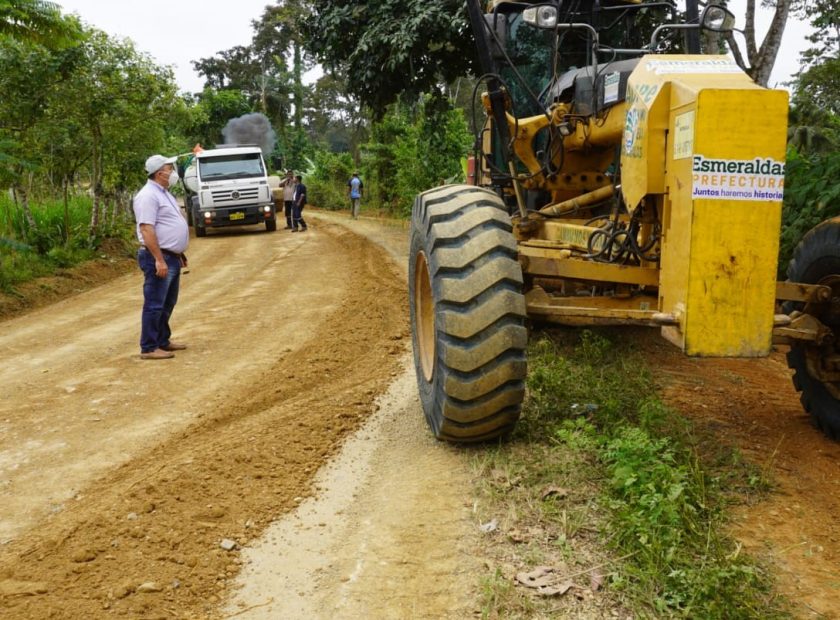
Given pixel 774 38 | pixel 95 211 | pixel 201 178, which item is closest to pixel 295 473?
pixel 774 38

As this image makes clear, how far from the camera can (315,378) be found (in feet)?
22.2

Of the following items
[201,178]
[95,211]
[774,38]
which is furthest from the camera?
[201,178]

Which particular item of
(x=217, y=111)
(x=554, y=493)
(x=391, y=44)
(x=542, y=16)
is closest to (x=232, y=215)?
(x=391, y=44)

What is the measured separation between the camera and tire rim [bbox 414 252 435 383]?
5.39 m

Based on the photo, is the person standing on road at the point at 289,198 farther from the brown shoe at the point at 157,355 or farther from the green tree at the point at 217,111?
the green tree at the point at 217,111

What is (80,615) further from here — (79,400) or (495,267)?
(79,400)

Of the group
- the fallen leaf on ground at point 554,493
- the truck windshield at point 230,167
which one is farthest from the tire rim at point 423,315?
the truck windshield at point 230,167

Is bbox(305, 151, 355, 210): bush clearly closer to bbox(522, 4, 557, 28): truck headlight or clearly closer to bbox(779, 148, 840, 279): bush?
bbox(779, 148, 840, 279): bush

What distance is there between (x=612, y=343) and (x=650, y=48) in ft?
8.07

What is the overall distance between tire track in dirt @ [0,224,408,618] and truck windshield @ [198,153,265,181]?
55.9ft

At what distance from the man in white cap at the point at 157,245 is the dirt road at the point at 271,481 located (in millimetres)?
316

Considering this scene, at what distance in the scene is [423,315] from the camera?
5.65m

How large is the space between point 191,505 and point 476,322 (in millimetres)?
1662

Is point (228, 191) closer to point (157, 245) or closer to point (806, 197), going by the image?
point (157, 245)
